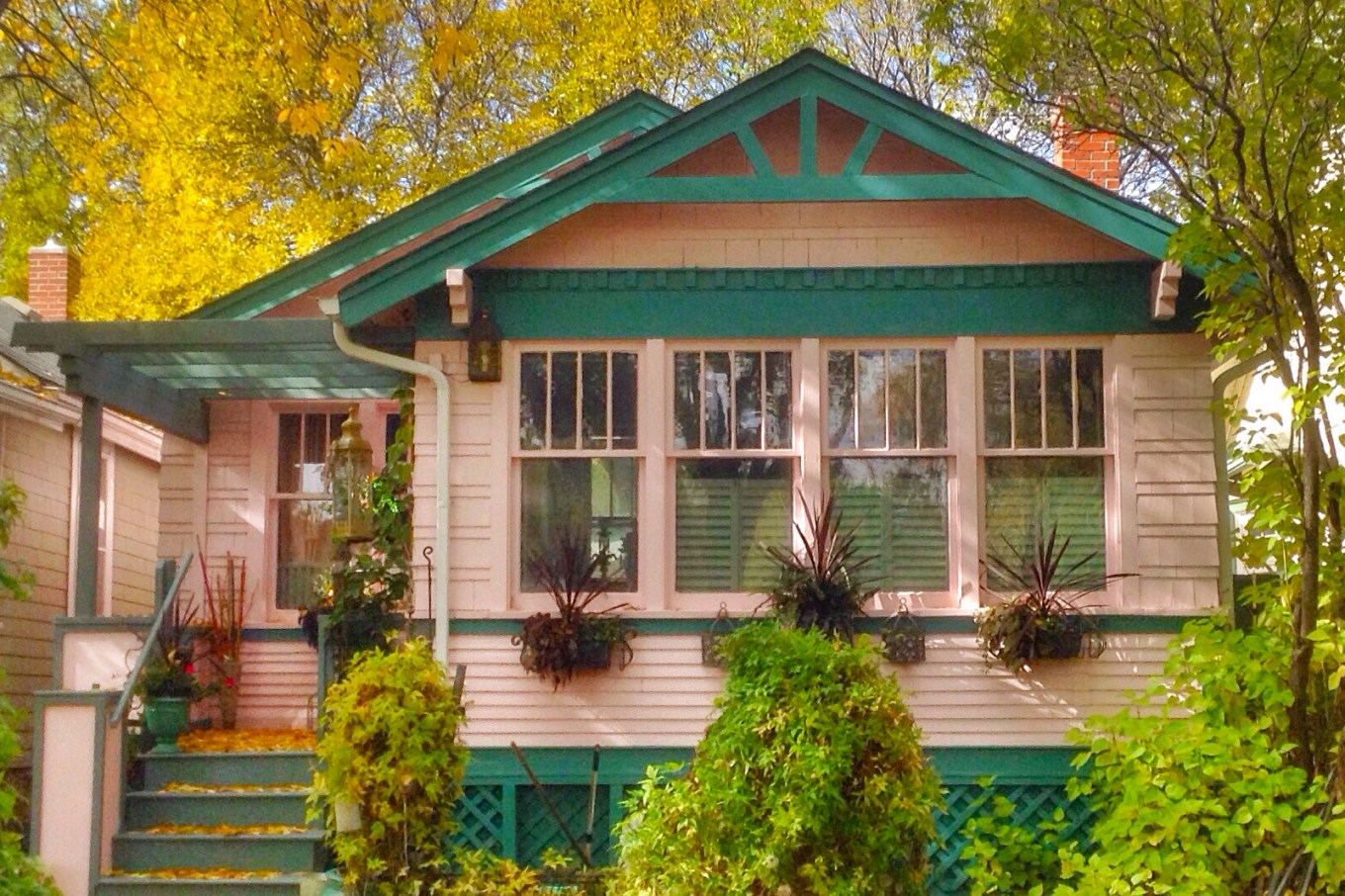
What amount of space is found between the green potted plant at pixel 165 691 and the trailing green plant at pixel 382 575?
934 mm

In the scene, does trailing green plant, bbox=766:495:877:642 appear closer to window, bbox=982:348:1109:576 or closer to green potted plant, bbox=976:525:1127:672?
green potted plant, bbox=976:525:1127:672

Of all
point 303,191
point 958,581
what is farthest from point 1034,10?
point 303,191

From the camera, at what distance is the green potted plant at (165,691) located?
10.1 metres

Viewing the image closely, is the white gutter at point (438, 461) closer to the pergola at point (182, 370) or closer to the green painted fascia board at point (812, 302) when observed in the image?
the pergola at point (182, 370)

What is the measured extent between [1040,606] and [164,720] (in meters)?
5.38

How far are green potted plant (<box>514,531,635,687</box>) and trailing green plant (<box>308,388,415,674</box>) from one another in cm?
84

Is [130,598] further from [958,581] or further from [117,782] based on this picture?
[958,581]

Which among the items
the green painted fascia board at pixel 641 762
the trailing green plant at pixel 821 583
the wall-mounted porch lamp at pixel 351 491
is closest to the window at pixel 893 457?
the trailing green plant at pixel 821 583

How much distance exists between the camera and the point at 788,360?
1012cm

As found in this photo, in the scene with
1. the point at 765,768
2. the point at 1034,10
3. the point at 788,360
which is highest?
the point at 1034,10

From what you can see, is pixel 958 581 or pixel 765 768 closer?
pixel 765 768

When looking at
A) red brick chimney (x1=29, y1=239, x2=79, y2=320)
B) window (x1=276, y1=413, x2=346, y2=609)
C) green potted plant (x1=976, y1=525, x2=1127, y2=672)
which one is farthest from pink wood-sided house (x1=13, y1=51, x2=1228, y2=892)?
red brick chimney (x1=29, y1=239, x2=79, y2=320)

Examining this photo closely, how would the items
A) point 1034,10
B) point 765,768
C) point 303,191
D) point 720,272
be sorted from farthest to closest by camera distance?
point 303,191, point 720,272, point 1034,10, point 765,768

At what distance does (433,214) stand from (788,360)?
9.28 ft
